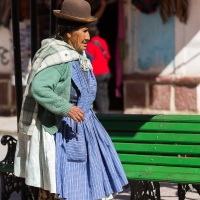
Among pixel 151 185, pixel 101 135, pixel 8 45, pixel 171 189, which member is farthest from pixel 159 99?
pixel 101 135

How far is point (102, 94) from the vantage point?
13.5 meters

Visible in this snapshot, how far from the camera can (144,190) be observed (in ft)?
22.8

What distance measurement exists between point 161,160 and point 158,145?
0.12 metres

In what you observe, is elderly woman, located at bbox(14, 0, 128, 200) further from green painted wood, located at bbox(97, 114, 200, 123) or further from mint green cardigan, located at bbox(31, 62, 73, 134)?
green painted wood, located at bbox(97, 114, 200, 123)

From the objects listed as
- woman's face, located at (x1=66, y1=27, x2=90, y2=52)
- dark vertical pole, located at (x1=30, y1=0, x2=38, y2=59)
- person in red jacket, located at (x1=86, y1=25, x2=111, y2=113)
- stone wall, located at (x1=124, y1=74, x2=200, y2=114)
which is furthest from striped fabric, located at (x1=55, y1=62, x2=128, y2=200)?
stone wall, located at (x1=124, y1=74, x2=200, y2=114)

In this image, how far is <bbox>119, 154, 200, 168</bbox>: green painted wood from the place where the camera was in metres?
6.37

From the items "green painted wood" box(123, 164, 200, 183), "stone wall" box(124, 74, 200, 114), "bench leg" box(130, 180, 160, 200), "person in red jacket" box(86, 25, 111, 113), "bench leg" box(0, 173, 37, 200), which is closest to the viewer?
"green painted wood" box(123, 164, 200, 183)

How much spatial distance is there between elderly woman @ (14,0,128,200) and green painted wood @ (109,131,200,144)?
1014mm

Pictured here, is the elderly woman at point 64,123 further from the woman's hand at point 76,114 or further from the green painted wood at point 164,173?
the green painted wood at point 164,173

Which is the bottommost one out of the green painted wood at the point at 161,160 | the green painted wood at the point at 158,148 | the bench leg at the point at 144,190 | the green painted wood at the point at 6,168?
the bench leg at the point at 144,190

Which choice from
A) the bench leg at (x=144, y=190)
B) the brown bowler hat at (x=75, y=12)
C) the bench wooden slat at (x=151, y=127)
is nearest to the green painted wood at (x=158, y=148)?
the bench wooden slat at (x=151, y=127)

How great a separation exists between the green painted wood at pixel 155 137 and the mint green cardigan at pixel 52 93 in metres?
1.32

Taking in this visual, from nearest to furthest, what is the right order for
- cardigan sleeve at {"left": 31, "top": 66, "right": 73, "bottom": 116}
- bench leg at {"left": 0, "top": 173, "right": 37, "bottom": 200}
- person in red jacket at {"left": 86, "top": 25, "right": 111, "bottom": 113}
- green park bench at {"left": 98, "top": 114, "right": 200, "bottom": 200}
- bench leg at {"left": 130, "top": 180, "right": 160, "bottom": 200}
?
cardigan sleeve at {"left": 31, "top": 66, "right": 73, "bottom": 116} < green park bench at {"left": 98, "top": 114, "right": 200, "bottom": 200} < bench leg at {"left": 130, "top": 180, "right": 160, "bottom": 200} < bench leg at {"left": 0, "top": 173, "right": 37, "bottom": 200} < person in red jacket at {"left": 86, "top": 25, "right": 111, "bottom": 113}

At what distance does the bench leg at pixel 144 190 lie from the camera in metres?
6.84
